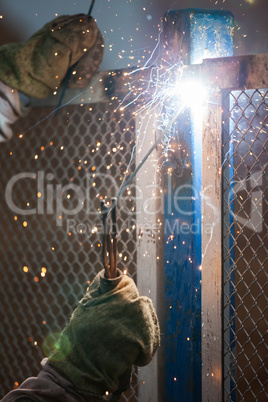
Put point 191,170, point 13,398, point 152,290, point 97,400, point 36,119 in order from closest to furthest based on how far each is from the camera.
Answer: point 13,398 < point 97,400 < point 191,170 < point 152,290 < point 36,119

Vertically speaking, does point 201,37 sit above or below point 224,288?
above

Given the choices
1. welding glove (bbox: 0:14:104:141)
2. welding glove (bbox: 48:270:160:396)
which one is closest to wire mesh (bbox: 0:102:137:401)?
welding glove (bbox: 0:14:104:141)

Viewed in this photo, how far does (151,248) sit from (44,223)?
3.59ft

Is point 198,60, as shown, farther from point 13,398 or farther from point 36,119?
point 13,398

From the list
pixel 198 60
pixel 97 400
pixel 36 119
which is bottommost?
pixel 97 400

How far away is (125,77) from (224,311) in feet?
3.89

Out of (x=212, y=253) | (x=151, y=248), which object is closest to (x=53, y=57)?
(x=151, y=248)

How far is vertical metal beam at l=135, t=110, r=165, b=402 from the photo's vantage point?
1.81 m

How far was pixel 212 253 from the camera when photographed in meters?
1.69

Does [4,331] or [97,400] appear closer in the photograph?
[97,400]

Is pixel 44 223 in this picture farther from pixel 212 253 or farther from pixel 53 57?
pixel 212 253

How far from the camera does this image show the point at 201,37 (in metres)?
1.73

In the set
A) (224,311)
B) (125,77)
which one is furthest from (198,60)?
(224,311)

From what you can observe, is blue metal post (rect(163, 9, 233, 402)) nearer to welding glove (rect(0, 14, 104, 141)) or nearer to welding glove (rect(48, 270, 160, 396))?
welding glove (rect(0, 14, 104, 141))
